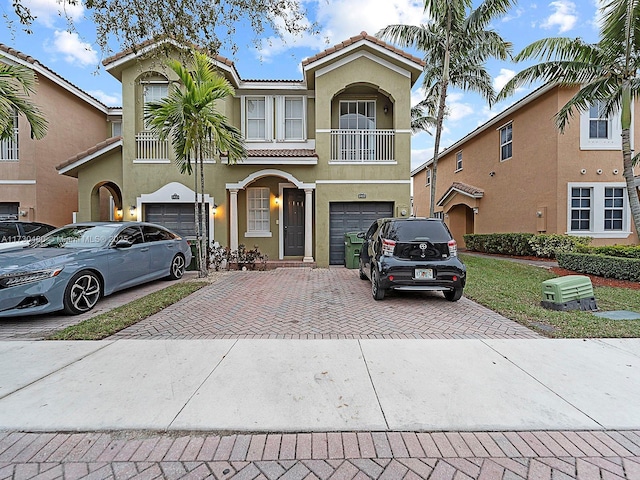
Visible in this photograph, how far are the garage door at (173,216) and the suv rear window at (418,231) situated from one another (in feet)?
26.7

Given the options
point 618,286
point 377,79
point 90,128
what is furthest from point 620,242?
point 90,128

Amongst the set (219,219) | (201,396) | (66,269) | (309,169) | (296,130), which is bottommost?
(201,396)

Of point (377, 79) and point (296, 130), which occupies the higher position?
point (377, 79)

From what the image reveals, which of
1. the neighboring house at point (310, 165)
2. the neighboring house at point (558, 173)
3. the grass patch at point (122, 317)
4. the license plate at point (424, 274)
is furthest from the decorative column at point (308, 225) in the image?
the neighboring house at point (558, 173)

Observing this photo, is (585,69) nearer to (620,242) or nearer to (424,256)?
(620,242)

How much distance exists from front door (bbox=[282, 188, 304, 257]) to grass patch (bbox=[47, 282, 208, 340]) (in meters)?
5.58

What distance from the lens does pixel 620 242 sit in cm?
1291

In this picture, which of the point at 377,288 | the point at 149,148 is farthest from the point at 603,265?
the point at 149,148

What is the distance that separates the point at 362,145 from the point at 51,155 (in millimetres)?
13308

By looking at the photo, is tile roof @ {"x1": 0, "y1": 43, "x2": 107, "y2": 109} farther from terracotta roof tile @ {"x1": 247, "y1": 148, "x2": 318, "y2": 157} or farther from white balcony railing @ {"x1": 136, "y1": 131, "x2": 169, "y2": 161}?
terracotta roof tile @ {"x1": 247, "y1": 148, "x2": 318, "y2": 157}

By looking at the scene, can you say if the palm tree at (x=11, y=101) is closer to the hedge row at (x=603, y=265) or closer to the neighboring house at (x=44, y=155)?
the neighboring house at (x=44, y=155)

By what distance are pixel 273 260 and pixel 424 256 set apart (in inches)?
298

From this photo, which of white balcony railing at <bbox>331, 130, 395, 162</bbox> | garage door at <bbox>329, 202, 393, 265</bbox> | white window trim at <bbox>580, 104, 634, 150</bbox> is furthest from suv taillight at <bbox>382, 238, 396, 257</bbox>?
white window trim at <bbox>580, 104, 634, 150</bbox>

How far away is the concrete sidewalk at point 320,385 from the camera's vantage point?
8.39 ft
